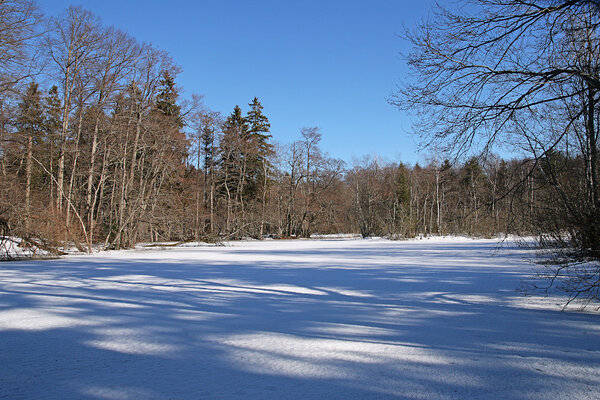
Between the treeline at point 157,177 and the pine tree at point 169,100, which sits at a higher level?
the pine tree at point 169,100

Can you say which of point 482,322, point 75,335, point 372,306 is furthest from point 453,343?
point 75,335

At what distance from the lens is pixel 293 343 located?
14.8 feet

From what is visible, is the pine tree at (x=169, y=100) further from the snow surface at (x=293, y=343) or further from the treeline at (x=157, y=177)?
the snow surface at (x=293, y=343)

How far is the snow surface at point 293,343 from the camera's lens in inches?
129

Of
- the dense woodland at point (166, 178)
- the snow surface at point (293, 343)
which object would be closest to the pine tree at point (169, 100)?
the dense woodland at point (166, 178)

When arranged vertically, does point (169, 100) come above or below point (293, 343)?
above

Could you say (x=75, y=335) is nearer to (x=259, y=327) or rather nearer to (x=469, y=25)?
(x=259, y=327)

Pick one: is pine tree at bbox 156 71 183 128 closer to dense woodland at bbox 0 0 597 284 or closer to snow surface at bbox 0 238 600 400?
dense woodland at bbox 0 0 597 284

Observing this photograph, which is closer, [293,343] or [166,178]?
[293,343]

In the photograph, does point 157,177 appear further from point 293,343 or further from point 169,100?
point 293,343

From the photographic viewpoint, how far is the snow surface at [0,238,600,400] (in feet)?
10.7

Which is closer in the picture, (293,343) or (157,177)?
(293,343)

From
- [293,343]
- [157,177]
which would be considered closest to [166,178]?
[157,177]

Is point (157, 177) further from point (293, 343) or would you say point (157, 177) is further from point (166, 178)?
point (293, 343)
